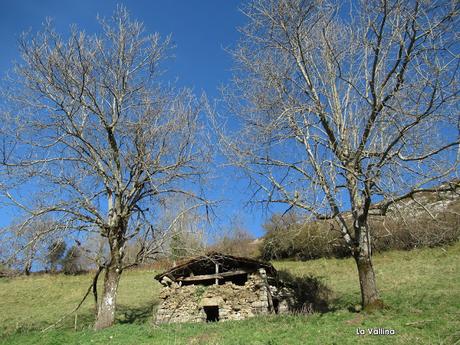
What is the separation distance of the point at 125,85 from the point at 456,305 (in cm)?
1228

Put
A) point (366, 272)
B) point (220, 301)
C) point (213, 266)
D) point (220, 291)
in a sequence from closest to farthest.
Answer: point (366, 272) < point (220, 301) < point (220, 291) < point (213, 266)

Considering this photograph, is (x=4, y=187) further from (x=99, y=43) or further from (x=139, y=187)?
(x=99, y=43)

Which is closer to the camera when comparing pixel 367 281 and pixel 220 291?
pixel 367 281

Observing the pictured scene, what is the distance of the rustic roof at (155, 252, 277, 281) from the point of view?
17125 millimetres

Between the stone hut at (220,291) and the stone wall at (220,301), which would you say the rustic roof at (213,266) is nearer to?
the stone hut at (220,291)

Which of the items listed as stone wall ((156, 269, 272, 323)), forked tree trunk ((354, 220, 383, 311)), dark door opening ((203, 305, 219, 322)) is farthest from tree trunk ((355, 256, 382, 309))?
dark door opening ((203, 305, 219, 322))

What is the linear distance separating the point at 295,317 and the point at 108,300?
5594 millimetres

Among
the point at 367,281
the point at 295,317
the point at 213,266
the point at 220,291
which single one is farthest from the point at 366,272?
the point at 213,266

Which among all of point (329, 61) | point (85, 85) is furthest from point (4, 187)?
point (329, 61)

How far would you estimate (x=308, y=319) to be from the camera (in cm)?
1086

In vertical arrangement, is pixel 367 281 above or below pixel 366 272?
below

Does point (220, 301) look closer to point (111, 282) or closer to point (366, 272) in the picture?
point (111, 282)

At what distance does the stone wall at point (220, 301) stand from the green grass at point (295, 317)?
134 centimetres

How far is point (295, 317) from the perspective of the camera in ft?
37.3
